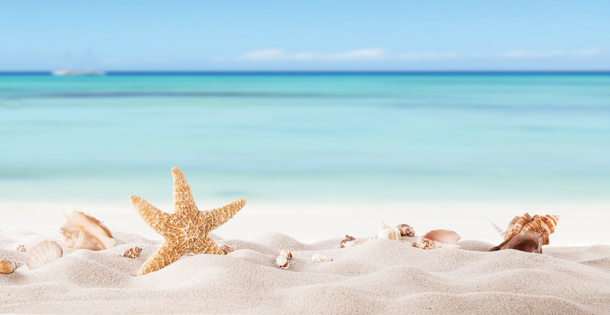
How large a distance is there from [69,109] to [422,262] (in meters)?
17.8

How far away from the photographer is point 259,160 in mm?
Result: 9188

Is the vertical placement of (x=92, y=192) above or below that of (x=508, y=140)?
below

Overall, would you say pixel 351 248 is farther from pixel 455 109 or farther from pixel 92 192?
pixel 455 109

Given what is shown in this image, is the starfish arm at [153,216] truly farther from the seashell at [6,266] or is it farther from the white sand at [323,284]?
the seashell at [6,266]

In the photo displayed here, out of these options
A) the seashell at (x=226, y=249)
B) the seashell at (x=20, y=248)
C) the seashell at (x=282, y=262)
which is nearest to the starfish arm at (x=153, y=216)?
the seashell at (x=226, y=249)

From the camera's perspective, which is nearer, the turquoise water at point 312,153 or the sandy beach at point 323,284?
the sandy beach at point 323,284

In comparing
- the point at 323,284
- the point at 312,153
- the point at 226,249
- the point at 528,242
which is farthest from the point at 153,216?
the point at 312,153

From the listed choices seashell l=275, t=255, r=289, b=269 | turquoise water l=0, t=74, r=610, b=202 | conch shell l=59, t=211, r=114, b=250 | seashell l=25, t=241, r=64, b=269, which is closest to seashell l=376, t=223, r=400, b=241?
seashell l=275, t=255, r=289, b=269

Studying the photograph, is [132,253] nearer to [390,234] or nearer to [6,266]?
[6,266]

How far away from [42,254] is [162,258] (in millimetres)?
594

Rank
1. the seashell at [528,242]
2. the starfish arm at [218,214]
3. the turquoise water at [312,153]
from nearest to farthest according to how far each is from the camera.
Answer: the starfish arm at [218,214] < the seashell at [528,242] < the turquoise water at [312,153]

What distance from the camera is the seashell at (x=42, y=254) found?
8.69 ft

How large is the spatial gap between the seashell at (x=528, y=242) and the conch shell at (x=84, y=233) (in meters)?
2.30

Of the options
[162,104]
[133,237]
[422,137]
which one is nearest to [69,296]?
[133,237]
